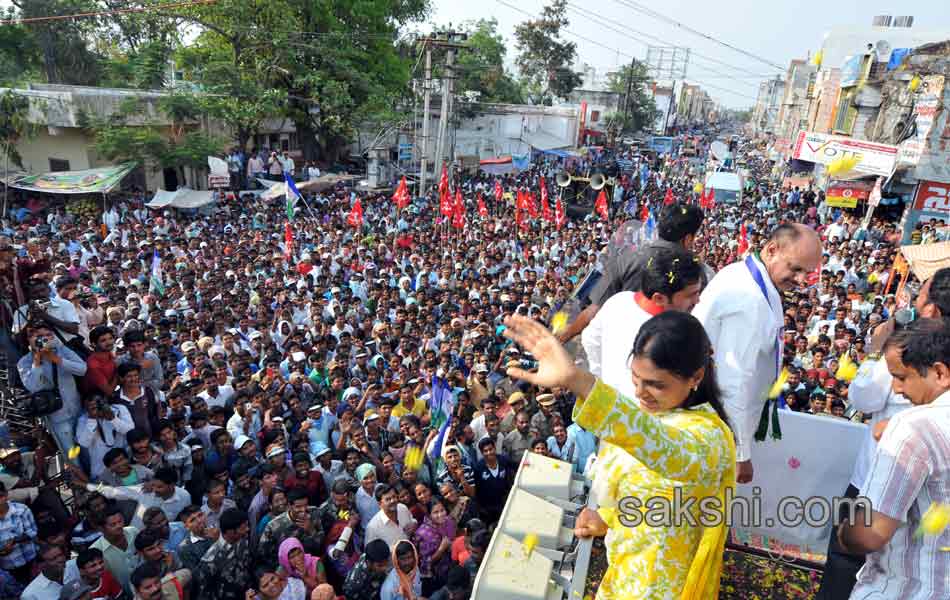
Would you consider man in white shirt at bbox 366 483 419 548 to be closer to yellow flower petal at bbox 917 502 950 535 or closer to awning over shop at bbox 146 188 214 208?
yellow flower petal at bbox 917 502 950 535

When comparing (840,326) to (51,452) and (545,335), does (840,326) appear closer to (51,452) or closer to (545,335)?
(545,335)

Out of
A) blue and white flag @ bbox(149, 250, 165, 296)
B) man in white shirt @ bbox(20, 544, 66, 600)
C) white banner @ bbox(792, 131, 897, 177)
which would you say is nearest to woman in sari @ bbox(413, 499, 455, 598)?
man in white shirt @ bbox(20, 544, 66, 600)

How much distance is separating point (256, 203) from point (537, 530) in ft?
51.8

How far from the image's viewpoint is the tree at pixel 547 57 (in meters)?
40.7

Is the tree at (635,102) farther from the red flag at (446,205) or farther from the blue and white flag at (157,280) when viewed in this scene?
the blue and white flag at (157,280)

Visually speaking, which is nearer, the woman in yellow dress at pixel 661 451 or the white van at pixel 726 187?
the woman in yellow dress at pixel 661 451

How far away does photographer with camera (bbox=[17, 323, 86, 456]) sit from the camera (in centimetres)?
397

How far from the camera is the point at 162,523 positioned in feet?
12.3

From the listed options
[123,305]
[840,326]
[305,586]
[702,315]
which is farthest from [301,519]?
[840,326]

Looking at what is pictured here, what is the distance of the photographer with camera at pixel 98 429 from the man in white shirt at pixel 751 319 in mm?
4015

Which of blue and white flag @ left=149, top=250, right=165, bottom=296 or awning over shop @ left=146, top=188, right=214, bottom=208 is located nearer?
blue and white flag @ left=149, top=250, right=165, bottom=296

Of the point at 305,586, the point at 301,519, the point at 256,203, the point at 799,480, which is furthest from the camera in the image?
the point at 256,203

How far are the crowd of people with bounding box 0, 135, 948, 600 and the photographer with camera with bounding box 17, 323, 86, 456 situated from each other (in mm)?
17

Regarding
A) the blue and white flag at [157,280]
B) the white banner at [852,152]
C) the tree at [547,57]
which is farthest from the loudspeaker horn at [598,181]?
the tree at [547,57]
